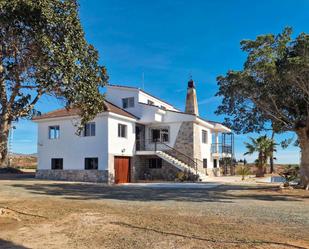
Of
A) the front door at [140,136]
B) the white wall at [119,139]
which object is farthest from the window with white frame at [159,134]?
the white wall at [119,139]

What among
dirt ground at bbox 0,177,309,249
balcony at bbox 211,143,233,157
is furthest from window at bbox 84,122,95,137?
dirt ground at bbox 0,177,309,249

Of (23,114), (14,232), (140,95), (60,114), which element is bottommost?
(14,232)

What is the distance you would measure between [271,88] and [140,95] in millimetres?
16253

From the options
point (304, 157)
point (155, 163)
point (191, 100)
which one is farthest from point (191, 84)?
point (304, 157)

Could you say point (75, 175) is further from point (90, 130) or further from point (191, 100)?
point (191, 100)

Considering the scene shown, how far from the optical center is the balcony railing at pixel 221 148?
39528 millimetres

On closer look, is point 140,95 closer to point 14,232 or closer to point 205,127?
point 205,127

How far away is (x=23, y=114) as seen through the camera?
13.4m

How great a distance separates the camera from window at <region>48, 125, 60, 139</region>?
32312mm

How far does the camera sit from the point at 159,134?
35.3m

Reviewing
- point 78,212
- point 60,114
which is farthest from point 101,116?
point 78,212

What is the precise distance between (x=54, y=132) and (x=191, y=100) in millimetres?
15257

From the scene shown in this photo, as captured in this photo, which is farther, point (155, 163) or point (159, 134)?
point (159, 134)

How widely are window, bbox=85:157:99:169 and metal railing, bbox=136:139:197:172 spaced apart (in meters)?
5.49
